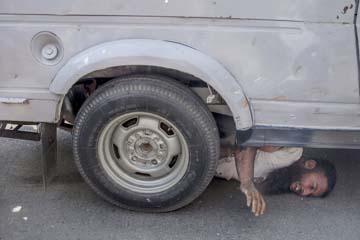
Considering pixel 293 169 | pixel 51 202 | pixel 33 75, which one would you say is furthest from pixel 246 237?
pixel 33 75

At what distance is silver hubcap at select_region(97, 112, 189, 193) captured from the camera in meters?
3.40

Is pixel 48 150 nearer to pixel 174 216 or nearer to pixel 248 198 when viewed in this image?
pixel 174 216

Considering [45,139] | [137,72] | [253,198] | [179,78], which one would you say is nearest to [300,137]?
[253,198]

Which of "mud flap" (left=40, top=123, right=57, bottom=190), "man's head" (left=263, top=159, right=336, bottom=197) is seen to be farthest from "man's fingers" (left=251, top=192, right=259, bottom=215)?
"mud flap" (left=40, top=123, right=57, bottom=190)

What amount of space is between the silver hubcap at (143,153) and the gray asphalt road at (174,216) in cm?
23

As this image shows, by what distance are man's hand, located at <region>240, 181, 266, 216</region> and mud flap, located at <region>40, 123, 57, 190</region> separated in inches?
50.9

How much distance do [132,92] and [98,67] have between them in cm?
25

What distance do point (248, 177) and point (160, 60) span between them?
105 cm

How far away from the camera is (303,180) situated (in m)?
3.76

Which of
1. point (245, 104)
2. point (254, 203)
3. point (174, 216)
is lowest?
point (174, 216)

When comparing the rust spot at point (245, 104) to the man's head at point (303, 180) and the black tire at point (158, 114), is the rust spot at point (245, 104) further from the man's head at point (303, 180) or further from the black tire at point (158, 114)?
the man's head at point (303, 180)

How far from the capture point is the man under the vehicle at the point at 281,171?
3.67 meters

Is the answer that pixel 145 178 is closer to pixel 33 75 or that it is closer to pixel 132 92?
pixel 132 92

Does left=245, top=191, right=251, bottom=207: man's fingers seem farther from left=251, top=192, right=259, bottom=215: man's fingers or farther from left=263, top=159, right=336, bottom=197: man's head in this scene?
left=263, top=159, right=336, bottom=197: man's head
